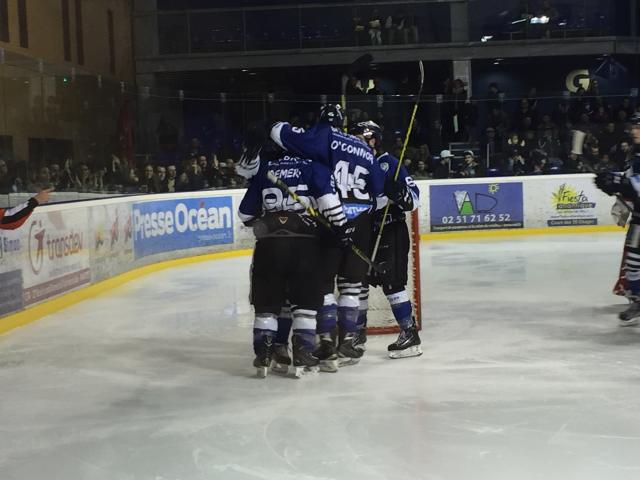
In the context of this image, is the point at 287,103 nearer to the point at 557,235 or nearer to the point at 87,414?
the point at 557,235

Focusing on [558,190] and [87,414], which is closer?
[87,414]

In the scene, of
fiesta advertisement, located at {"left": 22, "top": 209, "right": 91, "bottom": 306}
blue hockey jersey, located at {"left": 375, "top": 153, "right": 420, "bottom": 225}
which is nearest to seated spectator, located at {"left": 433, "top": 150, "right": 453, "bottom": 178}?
fiesta advertisement, located at {"left": 22, "top": 209, "right": 91, "bottom": 306}

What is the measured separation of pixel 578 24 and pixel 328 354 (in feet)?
43.2

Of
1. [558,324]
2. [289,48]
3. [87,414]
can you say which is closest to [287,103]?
[289,48]

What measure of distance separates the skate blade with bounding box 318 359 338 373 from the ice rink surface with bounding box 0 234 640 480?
0.08 metres

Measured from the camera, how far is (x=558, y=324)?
5.80 meters

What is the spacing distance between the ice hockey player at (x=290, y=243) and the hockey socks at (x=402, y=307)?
675 mm

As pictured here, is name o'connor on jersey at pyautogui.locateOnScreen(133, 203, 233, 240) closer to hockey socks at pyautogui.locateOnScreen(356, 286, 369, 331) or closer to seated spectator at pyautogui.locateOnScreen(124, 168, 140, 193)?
seated spectator at pyautogui.locateOnScreen(124, 168, 140, 193)

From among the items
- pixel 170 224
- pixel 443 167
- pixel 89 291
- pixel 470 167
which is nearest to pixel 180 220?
pixel 170 224

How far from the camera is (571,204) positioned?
1256cm

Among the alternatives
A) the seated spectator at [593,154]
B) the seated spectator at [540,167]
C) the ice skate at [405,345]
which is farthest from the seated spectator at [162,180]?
the seated spectator at [593,154]

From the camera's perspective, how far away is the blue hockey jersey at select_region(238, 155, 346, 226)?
4180 millimetres

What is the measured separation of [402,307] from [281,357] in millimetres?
808

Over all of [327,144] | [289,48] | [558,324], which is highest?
[289,48]
